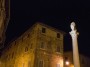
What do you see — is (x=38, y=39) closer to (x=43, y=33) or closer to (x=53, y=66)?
(x=43, y=33)

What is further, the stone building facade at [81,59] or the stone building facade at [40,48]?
the stone building facade at [81,59]

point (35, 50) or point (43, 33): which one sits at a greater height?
point (43, 33)

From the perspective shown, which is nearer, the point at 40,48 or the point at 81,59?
the point at 40,48

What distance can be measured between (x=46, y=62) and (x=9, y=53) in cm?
1358

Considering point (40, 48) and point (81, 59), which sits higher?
point (40, 48)

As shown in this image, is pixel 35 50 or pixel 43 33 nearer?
pixel 35 50

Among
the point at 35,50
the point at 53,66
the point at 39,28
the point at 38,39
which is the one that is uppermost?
the point at 39,28

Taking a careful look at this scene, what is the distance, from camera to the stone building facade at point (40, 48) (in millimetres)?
29859

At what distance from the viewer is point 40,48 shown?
99.3ft

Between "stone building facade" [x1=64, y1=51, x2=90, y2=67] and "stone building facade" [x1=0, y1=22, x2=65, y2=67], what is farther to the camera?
"stone building facade" [x1=64, y1=51, x2=90, y2=67]

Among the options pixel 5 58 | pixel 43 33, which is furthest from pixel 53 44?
pixel 5 58

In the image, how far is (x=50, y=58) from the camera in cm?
3102

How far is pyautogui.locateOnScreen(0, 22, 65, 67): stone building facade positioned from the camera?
98.0ft

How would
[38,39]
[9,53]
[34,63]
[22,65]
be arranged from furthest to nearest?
[9,53] → [22,65] → [38,39] → [34,63]
